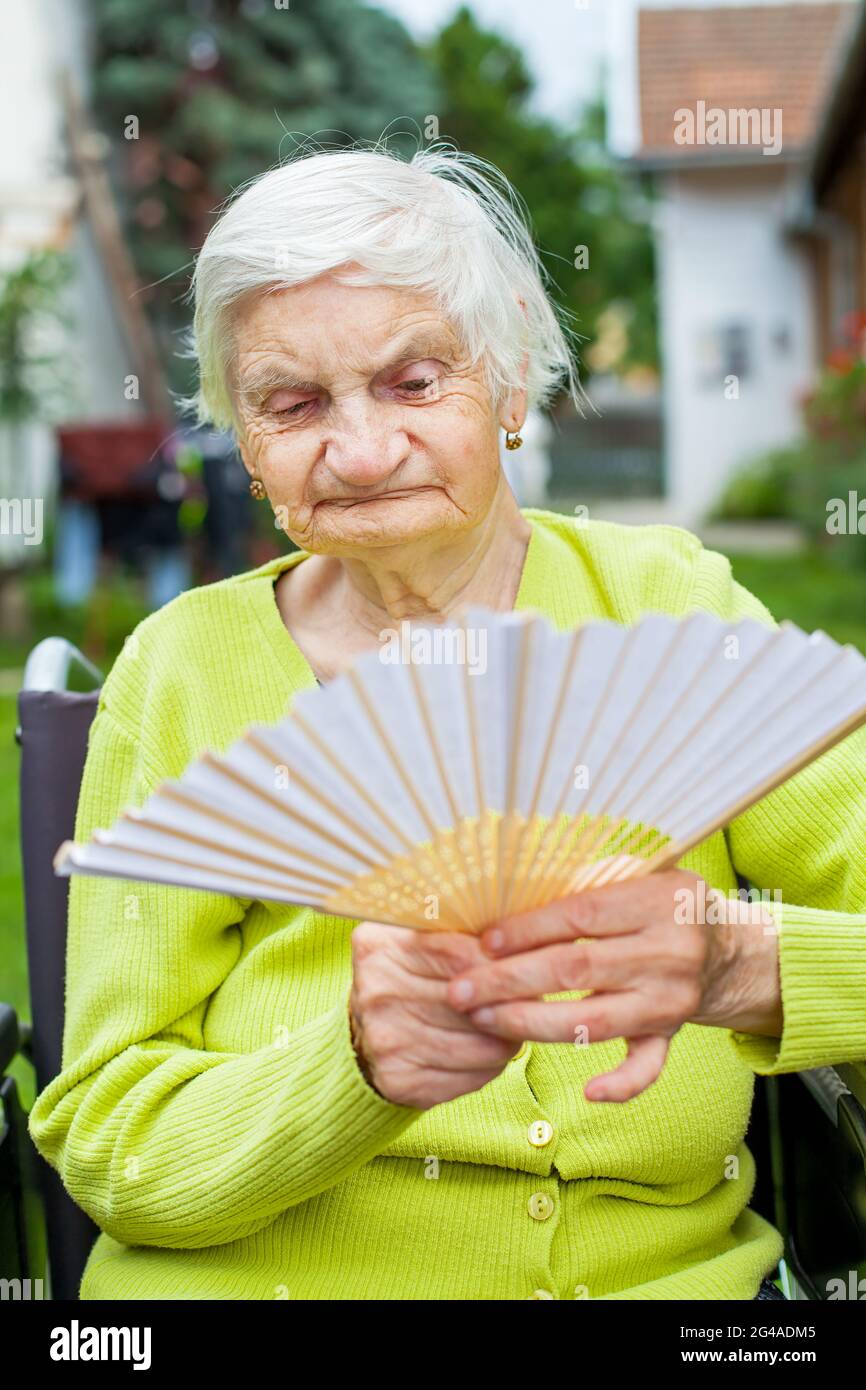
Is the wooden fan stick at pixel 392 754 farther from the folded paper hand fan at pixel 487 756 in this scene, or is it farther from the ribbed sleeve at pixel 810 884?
the ribbed sleeve at pixel 810 884

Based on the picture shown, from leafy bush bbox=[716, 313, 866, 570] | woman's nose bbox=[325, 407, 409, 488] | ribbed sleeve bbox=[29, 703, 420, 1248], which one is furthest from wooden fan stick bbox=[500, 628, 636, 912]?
leafy bush bbox=[716, 313, 866, 570]

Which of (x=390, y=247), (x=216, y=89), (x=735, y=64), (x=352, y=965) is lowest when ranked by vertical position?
(x=352, y=965)

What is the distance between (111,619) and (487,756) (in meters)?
10.2

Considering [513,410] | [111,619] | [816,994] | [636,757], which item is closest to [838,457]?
[111,619]

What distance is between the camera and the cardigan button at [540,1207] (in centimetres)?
174

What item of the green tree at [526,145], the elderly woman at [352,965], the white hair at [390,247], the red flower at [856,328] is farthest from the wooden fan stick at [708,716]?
the green tree at [526,145]

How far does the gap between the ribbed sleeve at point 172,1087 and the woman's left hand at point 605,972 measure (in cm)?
20

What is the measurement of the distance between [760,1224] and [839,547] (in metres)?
8.16

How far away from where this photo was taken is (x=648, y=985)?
1311 millimetres

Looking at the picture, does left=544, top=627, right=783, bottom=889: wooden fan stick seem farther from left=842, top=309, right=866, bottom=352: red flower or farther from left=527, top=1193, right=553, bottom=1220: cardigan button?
left=842, top=309, right=866, bottom=352: red flower

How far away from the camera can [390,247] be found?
1683 millimetres

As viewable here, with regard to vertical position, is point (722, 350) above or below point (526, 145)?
below

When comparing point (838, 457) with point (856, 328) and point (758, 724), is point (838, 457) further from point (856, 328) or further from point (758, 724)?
point (758, 724)
